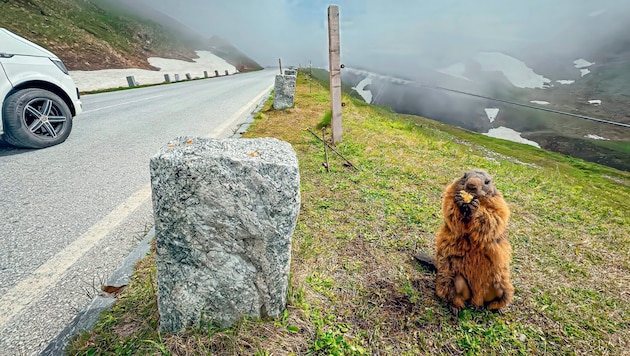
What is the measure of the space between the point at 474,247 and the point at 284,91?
8414 millimetres

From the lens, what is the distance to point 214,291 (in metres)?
1.66

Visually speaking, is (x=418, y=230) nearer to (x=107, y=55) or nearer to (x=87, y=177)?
(x=87, y=177)

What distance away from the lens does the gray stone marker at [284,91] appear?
940cm

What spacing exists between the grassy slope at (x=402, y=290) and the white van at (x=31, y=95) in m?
4.58

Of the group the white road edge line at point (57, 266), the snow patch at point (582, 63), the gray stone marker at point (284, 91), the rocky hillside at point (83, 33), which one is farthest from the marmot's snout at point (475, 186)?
the snow patch at point (582, 63)

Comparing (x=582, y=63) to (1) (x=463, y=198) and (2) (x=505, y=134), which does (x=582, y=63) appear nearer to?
(2) (x=505, y=134)

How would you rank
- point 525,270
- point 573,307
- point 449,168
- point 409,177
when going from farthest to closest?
point 449,168, point 409,177, point 525,270, point 573,307

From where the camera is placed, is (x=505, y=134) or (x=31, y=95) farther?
(x=505, y=134)

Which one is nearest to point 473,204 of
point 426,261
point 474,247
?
point 474,247

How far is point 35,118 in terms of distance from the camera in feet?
16.8

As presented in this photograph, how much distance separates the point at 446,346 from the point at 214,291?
1.58m

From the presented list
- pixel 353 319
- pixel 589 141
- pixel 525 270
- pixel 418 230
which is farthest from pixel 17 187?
pixel 589 141

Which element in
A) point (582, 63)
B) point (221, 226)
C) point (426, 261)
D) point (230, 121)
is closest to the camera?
point (221, 226)

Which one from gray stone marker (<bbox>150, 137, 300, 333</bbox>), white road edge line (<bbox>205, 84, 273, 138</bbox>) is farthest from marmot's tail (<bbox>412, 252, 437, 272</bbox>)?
white road edge line (<bbox>205, 84, 273, 138</bbox>)
